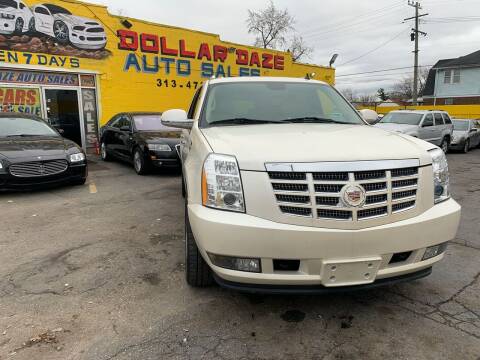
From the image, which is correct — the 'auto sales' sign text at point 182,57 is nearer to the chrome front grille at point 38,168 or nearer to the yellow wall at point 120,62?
the yellow wall at point 120,62

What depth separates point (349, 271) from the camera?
2432 millimetres

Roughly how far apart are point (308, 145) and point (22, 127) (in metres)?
7.13

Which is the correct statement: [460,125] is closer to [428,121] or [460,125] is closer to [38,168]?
[428,121]

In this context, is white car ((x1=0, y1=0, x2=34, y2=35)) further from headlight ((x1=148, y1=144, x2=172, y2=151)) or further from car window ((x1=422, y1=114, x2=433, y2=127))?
car window ((x1=422, y1=114, x2=433, y2=127))

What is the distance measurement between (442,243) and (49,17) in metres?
12.4

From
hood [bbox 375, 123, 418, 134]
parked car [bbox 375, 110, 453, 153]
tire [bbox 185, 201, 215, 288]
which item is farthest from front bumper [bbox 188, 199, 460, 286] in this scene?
parked car [bbox 375, 110, 453, 153]

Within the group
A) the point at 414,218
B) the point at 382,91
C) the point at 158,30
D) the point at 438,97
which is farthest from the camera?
the point at 382,91

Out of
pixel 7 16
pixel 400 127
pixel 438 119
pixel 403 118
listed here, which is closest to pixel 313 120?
pixel 400 127

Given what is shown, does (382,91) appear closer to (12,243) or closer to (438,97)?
(438,97)

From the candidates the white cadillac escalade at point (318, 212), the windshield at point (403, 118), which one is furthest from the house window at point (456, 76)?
the white cadillac escalade at point (318, 212)

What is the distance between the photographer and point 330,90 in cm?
446

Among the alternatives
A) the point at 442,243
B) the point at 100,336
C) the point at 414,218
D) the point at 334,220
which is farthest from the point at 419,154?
the point at 100,336

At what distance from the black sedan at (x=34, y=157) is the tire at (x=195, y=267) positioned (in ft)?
15.4

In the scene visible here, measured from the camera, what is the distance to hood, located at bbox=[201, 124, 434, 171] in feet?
8.08
